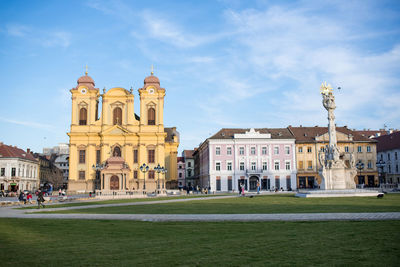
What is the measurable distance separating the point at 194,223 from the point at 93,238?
4.59 metres

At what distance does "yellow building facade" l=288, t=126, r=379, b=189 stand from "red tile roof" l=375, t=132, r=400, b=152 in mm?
6381

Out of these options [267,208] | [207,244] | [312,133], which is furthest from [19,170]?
[207,244]

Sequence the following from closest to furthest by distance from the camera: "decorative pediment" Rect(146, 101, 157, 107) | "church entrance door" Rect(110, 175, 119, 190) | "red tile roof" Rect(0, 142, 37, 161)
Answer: "church entrance door" Rect(110, 175, 119, 190) → "decorative pediment" Rect(146, 101, 157, 107) → "red tile roof" Rect(0, 142, 37, 161)

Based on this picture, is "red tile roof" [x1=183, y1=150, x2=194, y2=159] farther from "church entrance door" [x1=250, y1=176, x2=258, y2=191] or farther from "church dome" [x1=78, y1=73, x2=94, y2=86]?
"church dome" [x1=78, y1=73, x2=94, y2=86]

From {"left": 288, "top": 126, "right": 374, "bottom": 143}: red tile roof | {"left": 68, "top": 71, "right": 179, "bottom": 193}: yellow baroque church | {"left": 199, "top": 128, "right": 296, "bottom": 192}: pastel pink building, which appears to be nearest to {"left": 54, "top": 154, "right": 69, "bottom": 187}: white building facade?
{"left": 68, "top": 71, "right": 179, "bottom": 193}: yellow baroque church

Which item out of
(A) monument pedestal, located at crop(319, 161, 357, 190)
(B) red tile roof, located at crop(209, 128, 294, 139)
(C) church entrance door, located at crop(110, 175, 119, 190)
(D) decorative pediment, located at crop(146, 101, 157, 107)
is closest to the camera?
(A) monument pedestal, located at crop(319, 161, 357, 190)

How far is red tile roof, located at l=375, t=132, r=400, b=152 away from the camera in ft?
237

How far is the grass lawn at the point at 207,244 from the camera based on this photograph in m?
7.73

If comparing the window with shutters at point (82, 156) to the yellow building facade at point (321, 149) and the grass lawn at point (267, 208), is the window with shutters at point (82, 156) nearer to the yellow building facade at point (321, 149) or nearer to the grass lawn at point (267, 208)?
the yellow building facade at point (321, 149)

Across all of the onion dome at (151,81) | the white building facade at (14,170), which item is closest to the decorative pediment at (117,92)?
the onion dome at (151,81)

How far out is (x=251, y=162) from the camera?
219 feet

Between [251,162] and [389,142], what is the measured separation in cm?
3099

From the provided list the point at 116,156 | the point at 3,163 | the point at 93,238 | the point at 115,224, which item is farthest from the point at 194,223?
the point at 3,163

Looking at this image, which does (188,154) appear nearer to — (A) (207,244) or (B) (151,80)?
(B) (151,80)
